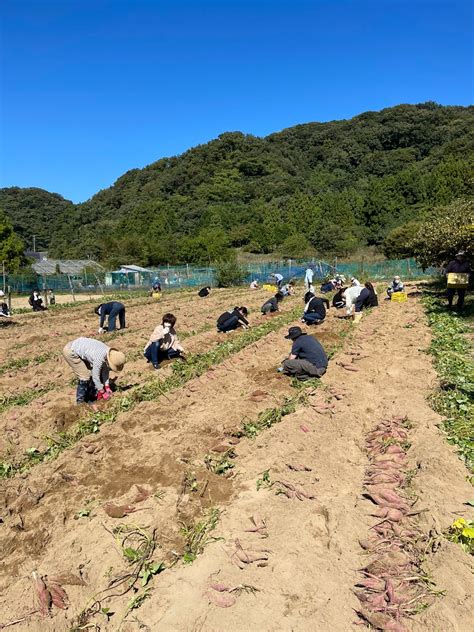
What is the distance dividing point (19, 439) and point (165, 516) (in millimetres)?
2949

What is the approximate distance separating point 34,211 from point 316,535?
118 metres

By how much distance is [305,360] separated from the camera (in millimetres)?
A: 7766

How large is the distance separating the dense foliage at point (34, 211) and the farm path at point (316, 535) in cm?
10126

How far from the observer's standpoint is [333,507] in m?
3.94

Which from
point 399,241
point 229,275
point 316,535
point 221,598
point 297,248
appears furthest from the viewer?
point 297,248

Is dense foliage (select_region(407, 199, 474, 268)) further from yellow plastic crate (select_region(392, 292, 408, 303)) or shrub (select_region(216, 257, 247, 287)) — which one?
shrub (select_region(216, 257, 247, 287))

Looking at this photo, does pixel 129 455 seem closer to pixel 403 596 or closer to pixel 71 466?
pixel 71 466

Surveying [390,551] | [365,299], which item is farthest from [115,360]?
[365,299]

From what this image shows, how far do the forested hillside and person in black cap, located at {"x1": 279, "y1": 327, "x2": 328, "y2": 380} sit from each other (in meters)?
47.5

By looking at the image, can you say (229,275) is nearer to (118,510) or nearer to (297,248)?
(297,248)

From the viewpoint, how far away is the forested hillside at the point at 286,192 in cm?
6012

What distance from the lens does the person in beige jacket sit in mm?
8578

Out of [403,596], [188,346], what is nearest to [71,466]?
[403,596]

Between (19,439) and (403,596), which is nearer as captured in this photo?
(403,596)
